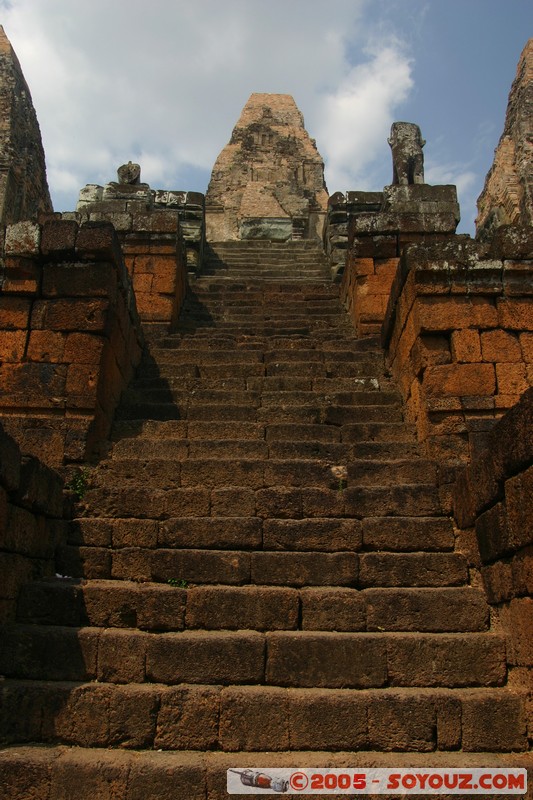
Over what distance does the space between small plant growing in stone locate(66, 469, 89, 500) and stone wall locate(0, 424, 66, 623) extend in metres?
0.37

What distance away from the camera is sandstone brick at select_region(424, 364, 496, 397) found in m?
6.02

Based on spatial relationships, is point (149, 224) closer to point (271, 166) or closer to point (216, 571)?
point (216, 571)

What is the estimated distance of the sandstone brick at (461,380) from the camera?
19.7 feet

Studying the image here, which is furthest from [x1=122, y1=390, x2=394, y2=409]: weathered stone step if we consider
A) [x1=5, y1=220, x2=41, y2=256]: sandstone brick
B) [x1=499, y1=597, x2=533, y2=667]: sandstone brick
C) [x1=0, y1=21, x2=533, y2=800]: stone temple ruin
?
[x1=499, y1=597, x2=533, y2=667]: sandstone brick

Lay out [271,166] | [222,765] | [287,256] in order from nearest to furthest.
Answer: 1. [222,765]
2. [287,256]
3. [271,166]

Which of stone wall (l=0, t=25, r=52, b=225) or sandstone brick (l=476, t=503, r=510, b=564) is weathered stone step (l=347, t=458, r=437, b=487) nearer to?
sandstone brick (l=476, t=503, r=510, b=564)

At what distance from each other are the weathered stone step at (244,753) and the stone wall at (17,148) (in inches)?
689

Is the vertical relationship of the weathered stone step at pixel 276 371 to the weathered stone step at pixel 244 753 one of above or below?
above

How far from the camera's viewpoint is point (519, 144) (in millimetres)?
21156

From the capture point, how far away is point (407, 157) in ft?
51.9

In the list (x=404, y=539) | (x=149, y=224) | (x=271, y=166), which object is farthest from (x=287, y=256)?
(x=271, y=166)

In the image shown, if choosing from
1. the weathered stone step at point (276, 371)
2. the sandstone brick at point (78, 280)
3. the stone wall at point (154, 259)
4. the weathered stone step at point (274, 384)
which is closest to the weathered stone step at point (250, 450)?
the weathered stone step at point (274, 384)

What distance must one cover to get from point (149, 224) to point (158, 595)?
7.17 metres

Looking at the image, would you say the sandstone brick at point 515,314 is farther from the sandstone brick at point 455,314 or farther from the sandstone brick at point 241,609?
the sandstone brick at point 241,609
